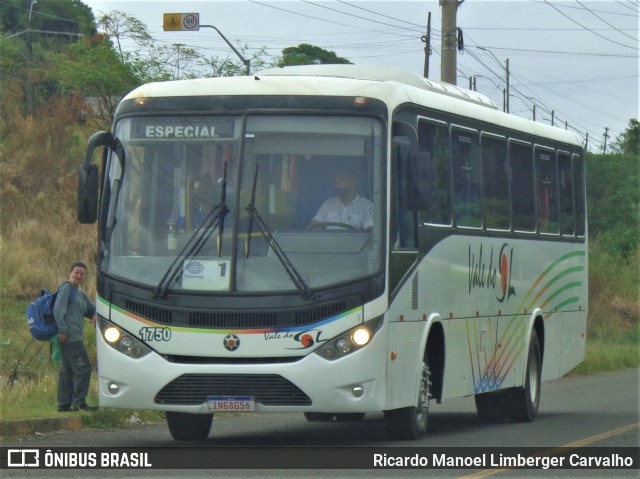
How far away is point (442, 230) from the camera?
1456 cm

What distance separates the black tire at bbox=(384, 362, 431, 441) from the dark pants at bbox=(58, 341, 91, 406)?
12.5ft

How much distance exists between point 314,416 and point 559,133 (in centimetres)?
632

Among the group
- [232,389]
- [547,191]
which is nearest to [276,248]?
[232,389]

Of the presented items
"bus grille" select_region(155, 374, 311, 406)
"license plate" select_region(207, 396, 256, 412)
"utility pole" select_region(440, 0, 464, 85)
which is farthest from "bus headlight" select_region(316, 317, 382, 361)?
"utility pole" select_region(440, 0, 464, 85)

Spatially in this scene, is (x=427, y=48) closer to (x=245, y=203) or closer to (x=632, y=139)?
(x=632, y=139)

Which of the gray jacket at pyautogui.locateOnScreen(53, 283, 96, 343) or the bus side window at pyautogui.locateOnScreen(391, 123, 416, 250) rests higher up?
the bus side window at pyautogui.locateOnScreen(391, 123, 416, 250)

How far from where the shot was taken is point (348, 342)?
40.5ft

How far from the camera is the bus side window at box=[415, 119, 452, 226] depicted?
14.2 metres

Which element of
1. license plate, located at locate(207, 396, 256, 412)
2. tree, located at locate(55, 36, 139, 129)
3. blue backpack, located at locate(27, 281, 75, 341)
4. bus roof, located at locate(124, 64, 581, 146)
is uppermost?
tree, located at locate(55, 36, 139, 129)

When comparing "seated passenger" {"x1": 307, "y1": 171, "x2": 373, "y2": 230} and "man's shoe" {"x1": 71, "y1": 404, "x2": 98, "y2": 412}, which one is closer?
"seated passenger" {"x1": 307, "y1": 171, "x2": 373, "y2": 230}

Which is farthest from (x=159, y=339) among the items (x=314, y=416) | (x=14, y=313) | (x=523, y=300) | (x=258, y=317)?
(x=14, y=313)

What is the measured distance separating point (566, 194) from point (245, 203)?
7749mm

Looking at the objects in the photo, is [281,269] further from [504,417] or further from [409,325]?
[504,417]

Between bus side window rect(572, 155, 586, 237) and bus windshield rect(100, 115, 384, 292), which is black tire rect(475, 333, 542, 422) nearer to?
bus side window rect(572, 155, 586, 237)
